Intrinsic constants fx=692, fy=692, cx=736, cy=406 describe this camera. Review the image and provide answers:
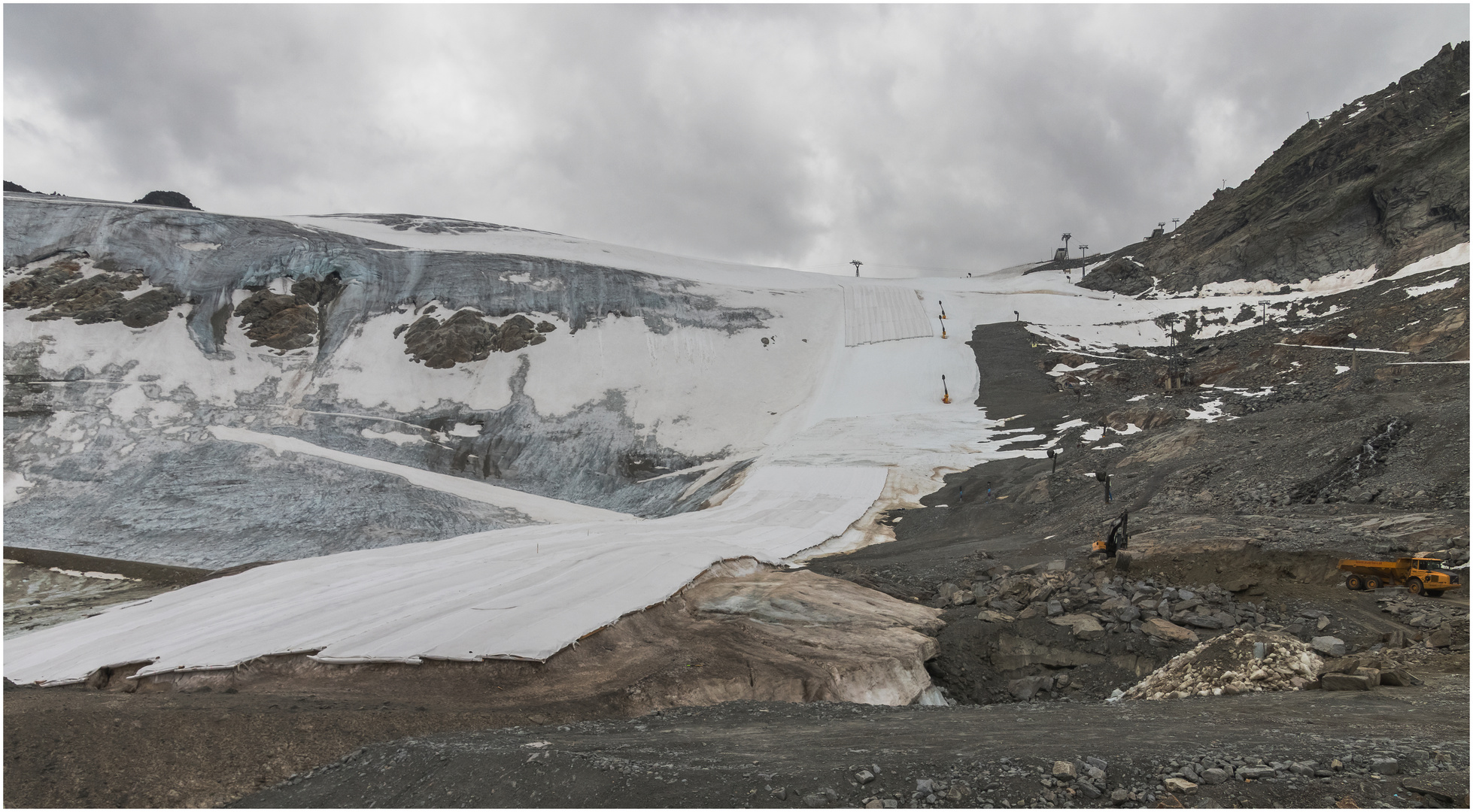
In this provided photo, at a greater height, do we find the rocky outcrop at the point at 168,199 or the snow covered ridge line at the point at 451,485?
the rocky outcrop at the point at 168,199

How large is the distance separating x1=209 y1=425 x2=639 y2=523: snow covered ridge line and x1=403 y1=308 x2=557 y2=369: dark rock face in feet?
29.1

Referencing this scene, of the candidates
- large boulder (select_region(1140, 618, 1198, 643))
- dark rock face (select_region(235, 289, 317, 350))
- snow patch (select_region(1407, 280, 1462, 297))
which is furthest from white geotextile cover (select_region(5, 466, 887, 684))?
snow patch (select_region(1407, 280, 1462, 297))

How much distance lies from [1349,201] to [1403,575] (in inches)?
1830

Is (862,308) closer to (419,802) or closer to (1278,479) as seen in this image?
(1278,479)

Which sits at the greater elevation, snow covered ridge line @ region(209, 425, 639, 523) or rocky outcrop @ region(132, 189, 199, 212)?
rocky outcrop @ region(132, 189, 199, 212)

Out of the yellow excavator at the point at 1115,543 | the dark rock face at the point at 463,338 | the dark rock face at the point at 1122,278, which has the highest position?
the dark rock face at the point at 1122,278

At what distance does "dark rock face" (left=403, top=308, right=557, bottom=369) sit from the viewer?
3559cm

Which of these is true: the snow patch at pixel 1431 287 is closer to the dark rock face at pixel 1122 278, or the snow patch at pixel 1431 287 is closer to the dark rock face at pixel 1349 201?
the dark rock face at pixel 1349 201

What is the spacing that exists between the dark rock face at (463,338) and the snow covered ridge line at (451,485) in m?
8.87

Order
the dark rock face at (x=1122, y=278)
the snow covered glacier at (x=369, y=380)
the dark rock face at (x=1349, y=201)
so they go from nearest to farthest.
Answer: the snow covered glacier at (x=369, y=380)
the dark rock face at (x=1349, y=201)
the dark rock face at (x=1122, y=278)

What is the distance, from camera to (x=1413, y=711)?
20.2 feet

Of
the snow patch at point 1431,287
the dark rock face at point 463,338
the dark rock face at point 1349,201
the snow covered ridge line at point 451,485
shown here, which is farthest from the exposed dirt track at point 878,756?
the dark rock face at point 1349,201

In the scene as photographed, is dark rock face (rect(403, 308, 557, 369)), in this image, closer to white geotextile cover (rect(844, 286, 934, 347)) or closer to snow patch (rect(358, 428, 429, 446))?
snow patch (rect(358, 428, 429, 446))

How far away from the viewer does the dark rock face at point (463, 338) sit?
3559 cm
